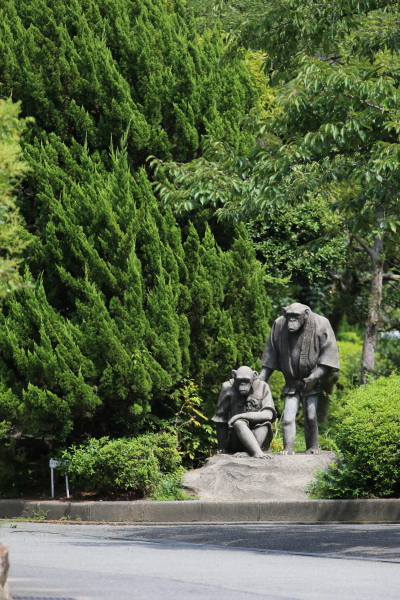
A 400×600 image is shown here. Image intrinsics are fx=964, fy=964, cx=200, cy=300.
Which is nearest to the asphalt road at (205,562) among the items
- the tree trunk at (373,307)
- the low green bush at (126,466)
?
the low green bush at (126,466)

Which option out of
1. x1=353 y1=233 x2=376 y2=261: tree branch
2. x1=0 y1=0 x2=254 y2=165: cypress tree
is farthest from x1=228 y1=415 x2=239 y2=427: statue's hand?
x1=353 y1=233 x2=376 y2=261: tree branch

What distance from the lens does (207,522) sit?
11.9 metres

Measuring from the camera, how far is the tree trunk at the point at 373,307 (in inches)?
804

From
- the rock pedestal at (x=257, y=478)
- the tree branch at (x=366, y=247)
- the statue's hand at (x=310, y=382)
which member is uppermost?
the tree branch at (x=366, y=247)

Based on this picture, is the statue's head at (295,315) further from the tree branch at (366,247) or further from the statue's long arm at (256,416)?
the tree branch at (366,247)

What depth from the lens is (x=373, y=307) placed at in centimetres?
2036

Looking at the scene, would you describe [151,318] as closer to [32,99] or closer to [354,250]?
[32,99]

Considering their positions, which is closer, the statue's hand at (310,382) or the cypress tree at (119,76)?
the statue's hand at (310,382)

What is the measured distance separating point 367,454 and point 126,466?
319 centimetres

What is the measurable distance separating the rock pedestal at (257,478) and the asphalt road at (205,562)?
128 cm

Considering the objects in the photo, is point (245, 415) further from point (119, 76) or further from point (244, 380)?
point (119, 76)

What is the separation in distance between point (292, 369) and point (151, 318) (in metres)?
2.24

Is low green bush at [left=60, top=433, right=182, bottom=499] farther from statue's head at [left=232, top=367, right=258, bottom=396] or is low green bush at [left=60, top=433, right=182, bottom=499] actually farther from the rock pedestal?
statue's head at [left=232, top=367, right=258, bottom=396]

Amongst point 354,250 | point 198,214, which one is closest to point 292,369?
point 198,214
